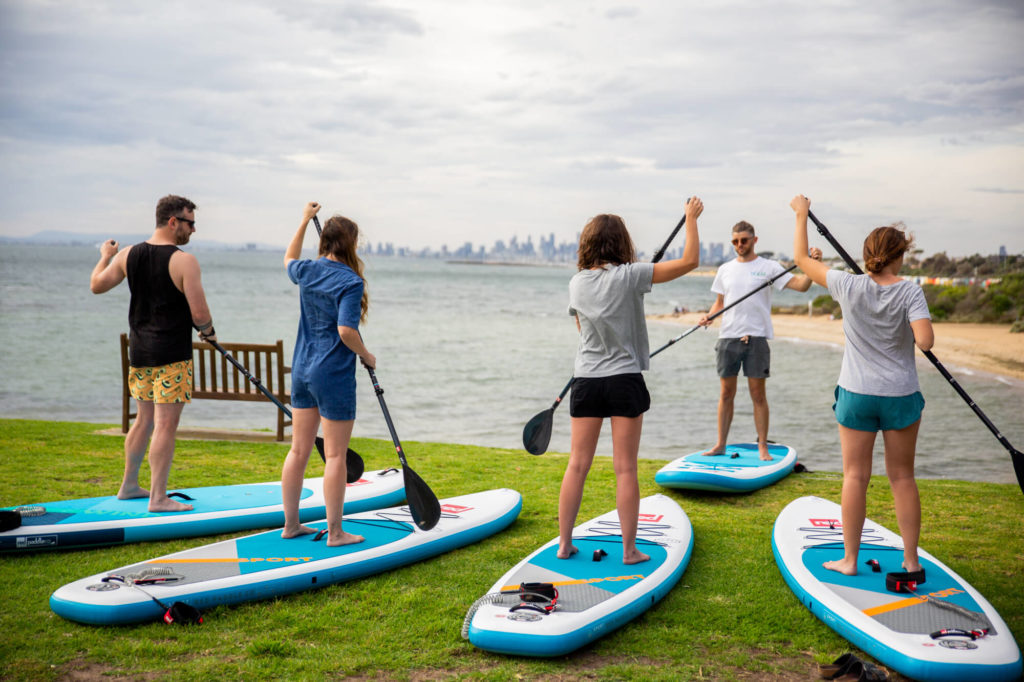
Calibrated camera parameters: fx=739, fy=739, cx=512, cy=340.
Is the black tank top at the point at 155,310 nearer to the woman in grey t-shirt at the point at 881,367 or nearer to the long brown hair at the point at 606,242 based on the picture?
the long brown hair at the point at 606,242

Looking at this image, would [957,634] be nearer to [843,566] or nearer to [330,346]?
[843,566]

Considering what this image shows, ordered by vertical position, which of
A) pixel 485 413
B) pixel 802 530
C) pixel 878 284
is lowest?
pixel 485 413

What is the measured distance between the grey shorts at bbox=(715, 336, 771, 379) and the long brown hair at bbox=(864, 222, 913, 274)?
265 cm

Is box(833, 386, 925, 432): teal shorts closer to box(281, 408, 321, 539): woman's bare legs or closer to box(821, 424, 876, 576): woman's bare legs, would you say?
box(821, 424, 876, 576): woman's bare legs

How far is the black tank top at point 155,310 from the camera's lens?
452 centimetres

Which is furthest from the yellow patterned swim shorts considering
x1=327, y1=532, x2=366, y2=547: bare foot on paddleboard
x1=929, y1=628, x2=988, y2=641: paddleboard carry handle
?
x1=929, y1=628, x2=988, y2=641: paddleboard carry handle

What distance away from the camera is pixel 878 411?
352 centimetres

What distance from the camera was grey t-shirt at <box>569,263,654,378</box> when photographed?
3613 millimetres

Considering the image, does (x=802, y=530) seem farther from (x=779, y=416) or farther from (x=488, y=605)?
(x=779, y=416)

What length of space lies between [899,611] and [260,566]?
3057 mm

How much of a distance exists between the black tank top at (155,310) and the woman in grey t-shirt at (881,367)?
366 cm

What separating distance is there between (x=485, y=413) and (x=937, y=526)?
29.1 feet

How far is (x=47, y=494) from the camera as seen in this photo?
5.36 meters

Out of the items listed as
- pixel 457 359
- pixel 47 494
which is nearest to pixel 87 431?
pixel 47 494
